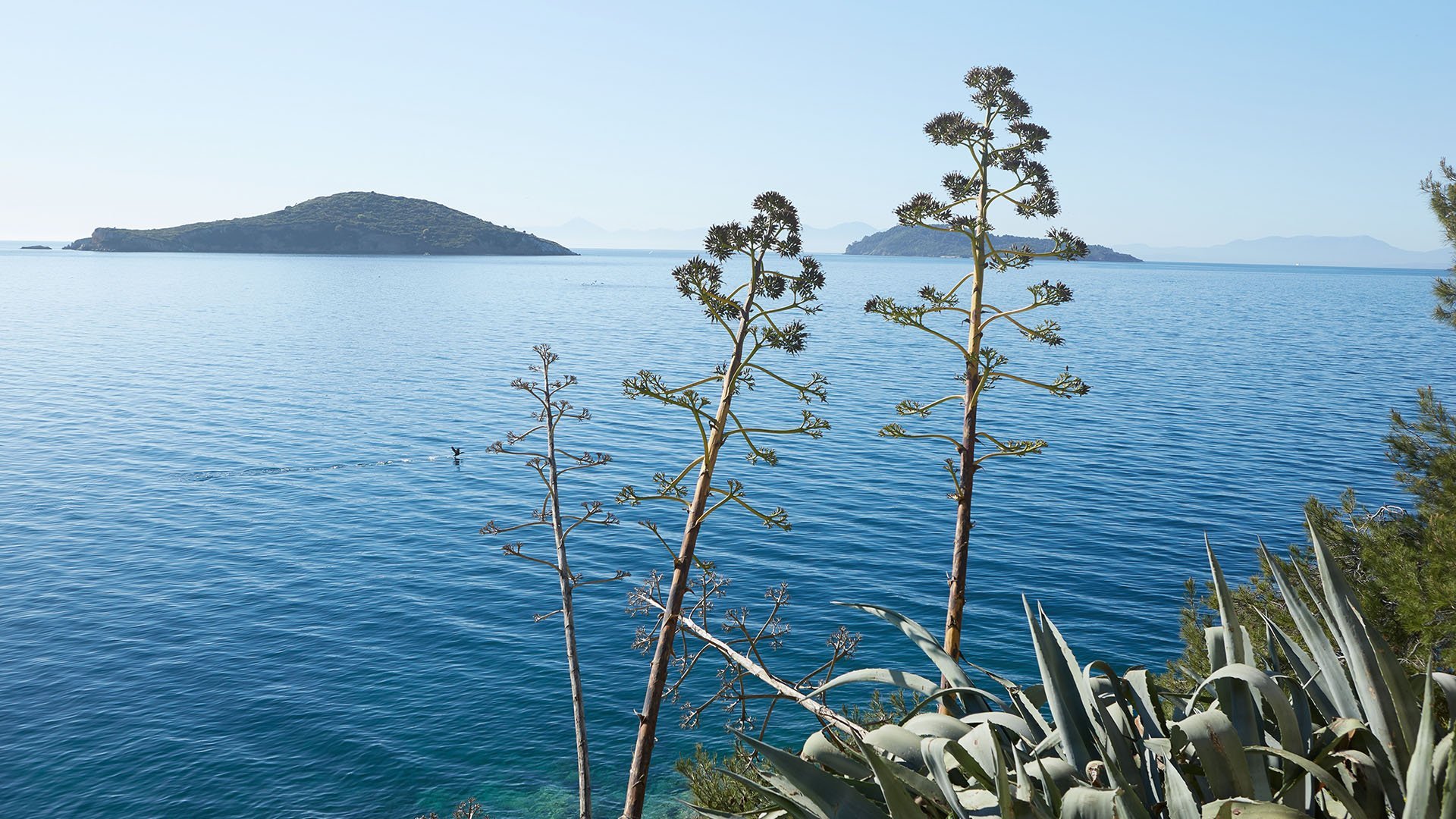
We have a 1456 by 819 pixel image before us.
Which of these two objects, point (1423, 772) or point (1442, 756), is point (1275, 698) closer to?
point (1442, 756)

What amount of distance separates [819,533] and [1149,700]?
25.3 m

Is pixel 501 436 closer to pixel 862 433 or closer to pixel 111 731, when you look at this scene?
pixel 862 433


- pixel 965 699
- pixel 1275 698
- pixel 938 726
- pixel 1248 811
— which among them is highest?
pixel 1275 698

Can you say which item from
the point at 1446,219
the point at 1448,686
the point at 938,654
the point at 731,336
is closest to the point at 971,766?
the point at 938,654

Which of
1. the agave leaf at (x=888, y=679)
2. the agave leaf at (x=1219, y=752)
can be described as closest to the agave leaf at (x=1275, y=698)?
the agave leaf at (x=1219, y=752)

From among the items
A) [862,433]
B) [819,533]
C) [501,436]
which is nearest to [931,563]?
[819,533]

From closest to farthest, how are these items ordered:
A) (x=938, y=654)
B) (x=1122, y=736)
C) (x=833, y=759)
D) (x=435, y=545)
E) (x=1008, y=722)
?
(x=1122, y=736), (x=1008, y=722), (x=833, y=759), (x=938, y=654), (x=435, y=545)

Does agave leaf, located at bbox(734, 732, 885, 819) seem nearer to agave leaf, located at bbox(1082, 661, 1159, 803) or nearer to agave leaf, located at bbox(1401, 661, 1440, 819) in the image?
agave leaf, located at bbox(1082, 661, 1159, 803)

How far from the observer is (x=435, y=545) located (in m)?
28.8

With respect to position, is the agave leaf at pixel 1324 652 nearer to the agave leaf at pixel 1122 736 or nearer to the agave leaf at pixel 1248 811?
the agave leaf at pixel 1122 736

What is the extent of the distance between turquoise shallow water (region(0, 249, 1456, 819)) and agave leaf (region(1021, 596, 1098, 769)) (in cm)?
1415

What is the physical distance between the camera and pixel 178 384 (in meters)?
54.3

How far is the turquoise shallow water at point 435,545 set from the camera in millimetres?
17734

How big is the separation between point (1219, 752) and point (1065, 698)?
457mm
